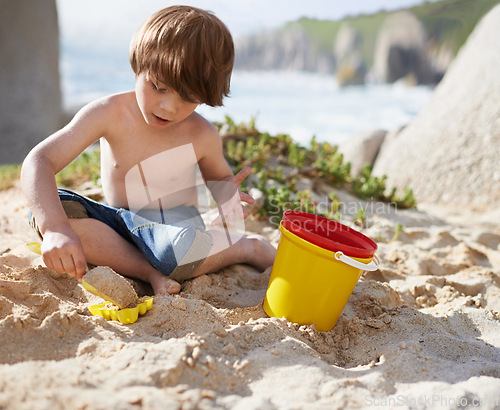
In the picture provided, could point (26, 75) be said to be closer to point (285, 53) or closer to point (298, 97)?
point (298, 97)

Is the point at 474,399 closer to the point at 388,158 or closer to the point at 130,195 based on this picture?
the point at 130,195

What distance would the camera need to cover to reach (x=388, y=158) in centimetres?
487

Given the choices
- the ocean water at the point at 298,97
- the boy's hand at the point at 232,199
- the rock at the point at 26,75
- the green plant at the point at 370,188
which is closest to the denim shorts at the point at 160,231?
the boy's hand at the point at 232,199

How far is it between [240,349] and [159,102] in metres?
0.95

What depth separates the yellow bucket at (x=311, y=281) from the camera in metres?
1.54

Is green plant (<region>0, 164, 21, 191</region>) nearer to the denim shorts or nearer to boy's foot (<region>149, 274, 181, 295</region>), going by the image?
the denim shorts

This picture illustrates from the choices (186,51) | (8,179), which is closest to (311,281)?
(186,51)

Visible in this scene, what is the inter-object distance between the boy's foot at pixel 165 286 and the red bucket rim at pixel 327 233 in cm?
53

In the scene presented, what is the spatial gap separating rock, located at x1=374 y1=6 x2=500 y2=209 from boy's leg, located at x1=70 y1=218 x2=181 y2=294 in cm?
322

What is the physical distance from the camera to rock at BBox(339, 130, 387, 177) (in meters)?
5.21

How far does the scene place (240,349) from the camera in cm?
135

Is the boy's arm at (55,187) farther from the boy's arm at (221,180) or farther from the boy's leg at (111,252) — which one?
the boy's arm at (221,180)

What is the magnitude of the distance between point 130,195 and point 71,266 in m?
0.62

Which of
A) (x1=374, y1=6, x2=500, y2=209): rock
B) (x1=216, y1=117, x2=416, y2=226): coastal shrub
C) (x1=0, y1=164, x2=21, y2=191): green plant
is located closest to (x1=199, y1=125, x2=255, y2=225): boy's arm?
(x1=216, y1=117, x2=416, y2=226): coastal shrub
